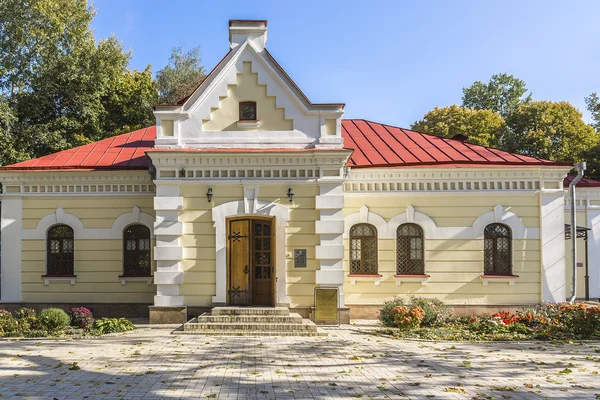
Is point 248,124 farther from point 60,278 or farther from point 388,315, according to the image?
point 60,278

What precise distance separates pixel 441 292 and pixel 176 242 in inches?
309

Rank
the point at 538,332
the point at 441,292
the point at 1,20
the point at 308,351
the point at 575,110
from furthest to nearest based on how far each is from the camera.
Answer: the point at 575,110, the point at 1,20, the point at 441,292, the point at 538,332, the point at 308,351

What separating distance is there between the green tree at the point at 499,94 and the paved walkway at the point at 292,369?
4242cm

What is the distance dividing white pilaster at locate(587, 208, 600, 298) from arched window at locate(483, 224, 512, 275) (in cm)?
467

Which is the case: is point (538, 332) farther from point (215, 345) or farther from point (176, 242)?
point (176, 242)

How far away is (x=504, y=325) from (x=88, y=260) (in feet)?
39.0

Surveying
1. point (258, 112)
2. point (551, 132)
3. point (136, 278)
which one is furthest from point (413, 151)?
point (551, 132)

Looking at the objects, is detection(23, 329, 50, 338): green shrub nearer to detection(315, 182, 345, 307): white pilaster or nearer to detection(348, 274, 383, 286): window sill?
detection(315, 182, 345, 307): white pilaster

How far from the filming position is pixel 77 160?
51.4 ft

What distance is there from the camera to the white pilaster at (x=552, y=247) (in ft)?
48.5

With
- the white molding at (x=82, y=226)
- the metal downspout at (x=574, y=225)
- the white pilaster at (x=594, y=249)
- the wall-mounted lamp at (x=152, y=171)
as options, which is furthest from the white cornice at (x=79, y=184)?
the white pilaster at (x=594, y=249)

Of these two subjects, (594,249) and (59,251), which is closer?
(59,251)

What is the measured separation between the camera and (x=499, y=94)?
49688 mm

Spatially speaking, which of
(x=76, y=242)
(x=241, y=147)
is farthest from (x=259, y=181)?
(x=76, y=242)
